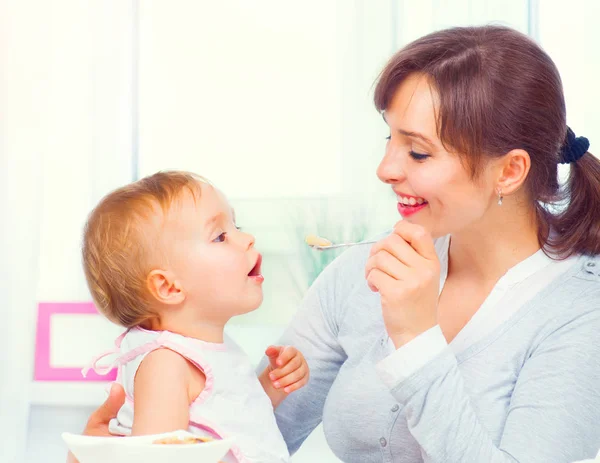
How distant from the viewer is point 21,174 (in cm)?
271

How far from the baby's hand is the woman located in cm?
9

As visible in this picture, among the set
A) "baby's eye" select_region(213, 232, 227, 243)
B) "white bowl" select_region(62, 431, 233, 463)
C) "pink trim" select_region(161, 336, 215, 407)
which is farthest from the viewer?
"baby's eye" select_region(213, 232, 227, 243)

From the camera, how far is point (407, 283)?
1250mm

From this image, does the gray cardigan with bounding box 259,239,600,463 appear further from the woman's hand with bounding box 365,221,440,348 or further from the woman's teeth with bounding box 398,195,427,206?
the woman's teeth with bounding box 398,195,427,206

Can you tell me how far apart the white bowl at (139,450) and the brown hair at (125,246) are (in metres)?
0.43

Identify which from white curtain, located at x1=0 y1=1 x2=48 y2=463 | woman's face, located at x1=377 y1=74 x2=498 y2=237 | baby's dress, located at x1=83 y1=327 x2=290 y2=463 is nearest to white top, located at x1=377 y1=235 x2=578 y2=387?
woman's face, located at x1=377 y1=74 x2=498 y2=237

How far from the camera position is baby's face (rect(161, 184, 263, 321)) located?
1.37 m

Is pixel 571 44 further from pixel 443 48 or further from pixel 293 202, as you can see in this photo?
pixel 443 48

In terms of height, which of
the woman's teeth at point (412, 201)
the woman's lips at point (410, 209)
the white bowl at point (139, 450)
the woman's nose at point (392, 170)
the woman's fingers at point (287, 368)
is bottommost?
the woman's fingers at point (287, 368)

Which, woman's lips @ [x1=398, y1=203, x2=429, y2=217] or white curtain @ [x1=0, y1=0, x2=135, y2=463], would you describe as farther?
white curtain @ [x1=0, y1=0, x2=135, y2=463]

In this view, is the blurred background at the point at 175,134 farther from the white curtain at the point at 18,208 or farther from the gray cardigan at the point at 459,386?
the gray cardigan at the point at 459,386

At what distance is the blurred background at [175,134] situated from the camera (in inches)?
106

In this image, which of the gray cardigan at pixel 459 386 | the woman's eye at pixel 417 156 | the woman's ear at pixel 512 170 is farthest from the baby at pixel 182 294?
the woman's ear at pixel 512 170

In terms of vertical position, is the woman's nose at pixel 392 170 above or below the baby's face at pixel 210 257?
above
